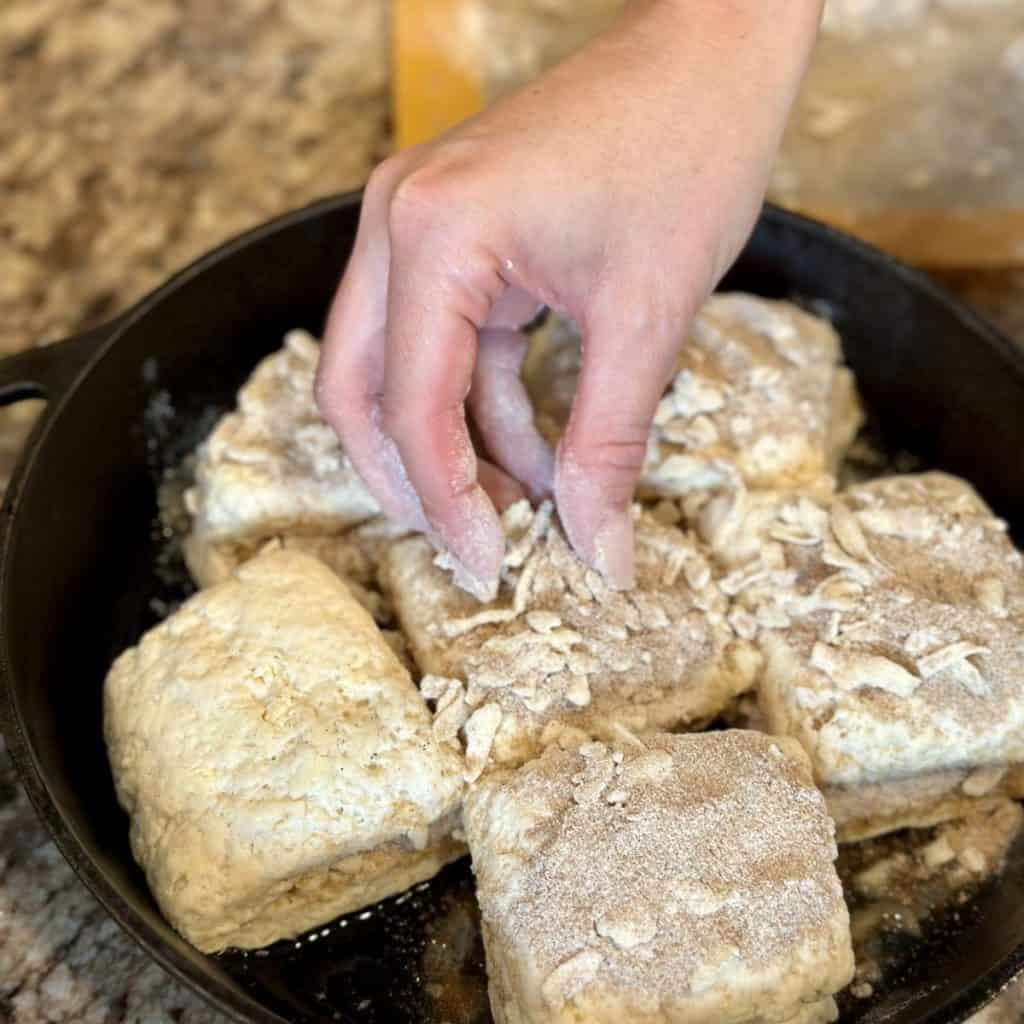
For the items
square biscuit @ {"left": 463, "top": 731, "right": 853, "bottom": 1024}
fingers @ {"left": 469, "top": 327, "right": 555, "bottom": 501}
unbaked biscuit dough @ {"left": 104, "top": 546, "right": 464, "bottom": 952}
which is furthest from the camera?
fingers @ {"left": 469, "top": 327, "right": 555, "bottom": 501}

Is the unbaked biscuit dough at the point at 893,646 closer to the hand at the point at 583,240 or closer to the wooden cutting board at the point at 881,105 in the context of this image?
the hand at the point at 583,240

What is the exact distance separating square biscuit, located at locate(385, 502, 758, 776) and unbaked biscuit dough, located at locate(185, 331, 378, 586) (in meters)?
0.12

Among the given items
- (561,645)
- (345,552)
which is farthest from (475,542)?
(345,552)

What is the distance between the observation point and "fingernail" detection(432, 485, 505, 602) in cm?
112

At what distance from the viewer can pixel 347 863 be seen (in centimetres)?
109

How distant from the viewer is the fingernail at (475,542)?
112cm

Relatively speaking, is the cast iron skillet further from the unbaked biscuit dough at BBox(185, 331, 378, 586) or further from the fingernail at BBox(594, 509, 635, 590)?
the fingernail at BBox(594, 509, 635, 590)

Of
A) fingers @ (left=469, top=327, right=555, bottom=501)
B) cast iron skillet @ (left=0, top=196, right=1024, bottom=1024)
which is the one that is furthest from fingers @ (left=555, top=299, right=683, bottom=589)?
cast iron skillet @ (left=0, top=196, right=1024, bottom=1024)

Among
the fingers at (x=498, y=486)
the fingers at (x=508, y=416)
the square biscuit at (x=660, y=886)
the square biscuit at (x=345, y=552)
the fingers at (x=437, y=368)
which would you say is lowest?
the square biscuit at (x=345, y=552)

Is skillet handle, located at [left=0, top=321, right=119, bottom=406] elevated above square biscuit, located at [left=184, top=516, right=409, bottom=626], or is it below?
above

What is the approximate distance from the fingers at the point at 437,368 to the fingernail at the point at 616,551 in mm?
102

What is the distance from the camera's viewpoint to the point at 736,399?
1353mm

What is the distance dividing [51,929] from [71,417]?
524mm

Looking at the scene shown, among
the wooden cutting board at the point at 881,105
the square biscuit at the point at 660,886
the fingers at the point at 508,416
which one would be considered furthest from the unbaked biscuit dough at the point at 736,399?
the wooden cutting board at the point at 881,105
